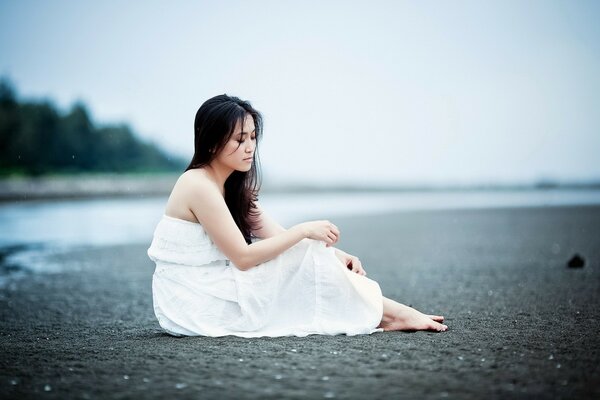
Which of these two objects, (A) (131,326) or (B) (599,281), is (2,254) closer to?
(A) (131,326)

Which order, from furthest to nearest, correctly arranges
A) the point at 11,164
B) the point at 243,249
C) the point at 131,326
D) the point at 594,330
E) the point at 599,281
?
the point at 11,164 < the point at 599,281 < the point at 131,326 < the point at 594,330 < the point at 243,249

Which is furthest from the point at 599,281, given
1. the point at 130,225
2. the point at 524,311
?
the point at 130,225

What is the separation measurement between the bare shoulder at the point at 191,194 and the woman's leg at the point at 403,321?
1083mm

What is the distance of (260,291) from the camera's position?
130 inches

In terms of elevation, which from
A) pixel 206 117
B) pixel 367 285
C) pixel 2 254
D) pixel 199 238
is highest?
pixel 206 117

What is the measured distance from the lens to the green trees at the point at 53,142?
192ft

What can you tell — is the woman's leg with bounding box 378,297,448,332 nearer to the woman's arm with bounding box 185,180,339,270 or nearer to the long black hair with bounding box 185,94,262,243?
the woman's arm with bounding box 185,180,339,270

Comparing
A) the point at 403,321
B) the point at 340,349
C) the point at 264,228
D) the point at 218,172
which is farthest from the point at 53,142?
the point at 340,349

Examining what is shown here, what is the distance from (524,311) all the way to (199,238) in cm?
220

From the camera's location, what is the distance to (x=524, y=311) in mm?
4203

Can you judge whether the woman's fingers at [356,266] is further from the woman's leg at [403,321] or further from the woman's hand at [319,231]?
the woman's hand at [319,231]

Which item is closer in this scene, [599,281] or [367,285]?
[367,285]

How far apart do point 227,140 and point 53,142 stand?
63887mm

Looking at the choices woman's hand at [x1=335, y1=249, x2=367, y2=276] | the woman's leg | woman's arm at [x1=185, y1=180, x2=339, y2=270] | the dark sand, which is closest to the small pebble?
the dark sand
